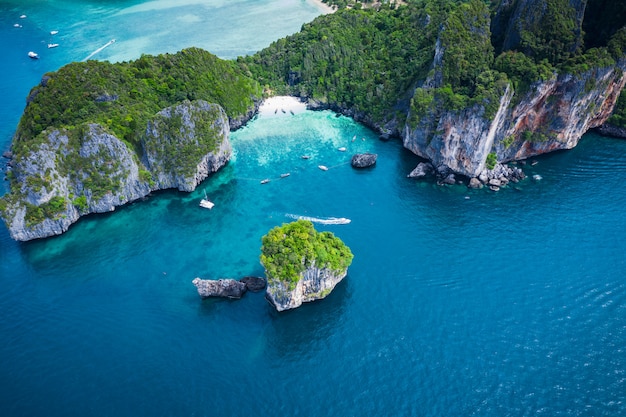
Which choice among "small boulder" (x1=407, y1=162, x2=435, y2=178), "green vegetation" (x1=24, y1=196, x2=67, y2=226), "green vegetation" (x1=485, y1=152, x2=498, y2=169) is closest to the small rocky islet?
"small boulder" (x1=407, y1=162, x2=435, y2=178)

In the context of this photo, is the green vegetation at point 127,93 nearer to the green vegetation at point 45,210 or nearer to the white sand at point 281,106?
the white sand at point 281,106

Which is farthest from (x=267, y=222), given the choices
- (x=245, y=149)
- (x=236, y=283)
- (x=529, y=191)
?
(x=529, y=191)

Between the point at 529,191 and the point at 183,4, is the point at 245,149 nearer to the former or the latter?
the point at 529,191

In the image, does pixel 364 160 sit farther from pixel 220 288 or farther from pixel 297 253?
pixel 220 288

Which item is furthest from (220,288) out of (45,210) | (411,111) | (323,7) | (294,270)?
(323,7)

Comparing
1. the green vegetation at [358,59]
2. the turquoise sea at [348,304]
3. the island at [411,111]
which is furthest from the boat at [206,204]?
the green vegetation at [358,59]
